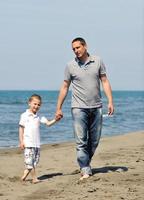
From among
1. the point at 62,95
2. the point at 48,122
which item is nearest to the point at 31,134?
the point at 48,122

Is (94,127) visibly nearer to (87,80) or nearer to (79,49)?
(87,80)

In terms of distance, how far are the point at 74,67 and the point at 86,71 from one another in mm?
180

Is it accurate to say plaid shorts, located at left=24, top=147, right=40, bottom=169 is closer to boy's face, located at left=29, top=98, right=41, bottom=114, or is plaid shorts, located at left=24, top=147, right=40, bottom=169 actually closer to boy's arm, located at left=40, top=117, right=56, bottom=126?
boy's arm, located at left=40, top=117, right=56, bottom=126

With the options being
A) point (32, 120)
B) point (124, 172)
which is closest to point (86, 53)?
point (32, 120)

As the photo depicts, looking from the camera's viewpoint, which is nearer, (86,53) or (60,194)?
(60,194)

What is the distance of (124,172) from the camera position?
24.8ft

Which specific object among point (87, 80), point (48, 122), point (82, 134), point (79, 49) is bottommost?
point (82, 134)

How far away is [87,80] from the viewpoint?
23.6 feet

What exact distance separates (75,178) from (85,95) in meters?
1.15

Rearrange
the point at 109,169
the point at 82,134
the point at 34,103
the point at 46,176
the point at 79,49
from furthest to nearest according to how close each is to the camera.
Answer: the point at 109,169 < the point at 46,176 < the point at 34,103 < the point at 82,134 < the point at 79,49

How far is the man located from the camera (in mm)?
7188

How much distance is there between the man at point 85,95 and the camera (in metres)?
7.19

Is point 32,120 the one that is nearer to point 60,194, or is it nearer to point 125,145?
point 60,194

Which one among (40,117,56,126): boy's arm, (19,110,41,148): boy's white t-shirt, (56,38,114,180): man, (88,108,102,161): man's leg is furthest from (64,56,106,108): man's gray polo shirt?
(19,110,41,148): boy's white t-shirt
